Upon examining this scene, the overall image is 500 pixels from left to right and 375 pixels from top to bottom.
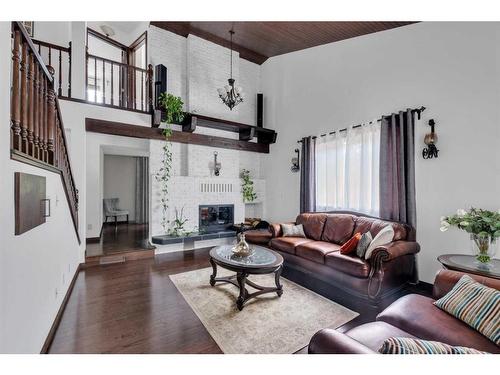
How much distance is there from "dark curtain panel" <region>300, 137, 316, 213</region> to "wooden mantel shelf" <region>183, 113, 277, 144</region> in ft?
3.75

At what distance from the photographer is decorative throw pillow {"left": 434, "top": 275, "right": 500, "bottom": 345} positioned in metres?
1.47

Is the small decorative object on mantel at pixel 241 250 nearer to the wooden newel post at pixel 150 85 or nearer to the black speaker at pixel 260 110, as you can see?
the wooden newel post at pixel 150 85

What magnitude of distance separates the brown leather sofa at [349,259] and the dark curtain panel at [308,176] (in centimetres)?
60

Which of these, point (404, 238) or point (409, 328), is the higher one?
point (404, 238)

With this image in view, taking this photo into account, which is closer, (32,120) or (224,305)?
(32,120)

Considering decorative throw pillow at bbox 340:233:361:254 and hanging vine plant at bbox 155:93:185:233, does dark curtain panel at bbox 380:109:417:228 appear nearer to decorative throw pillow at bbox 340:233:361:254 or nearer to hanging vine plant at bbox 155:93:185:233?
decorative throw pillow at bbox 340:233:361:254

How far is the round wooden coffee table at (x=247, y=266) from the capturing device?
265cm

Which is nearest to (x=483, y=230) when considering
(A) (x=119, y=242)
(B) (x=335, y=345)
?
(B) (x=335, y=345)
